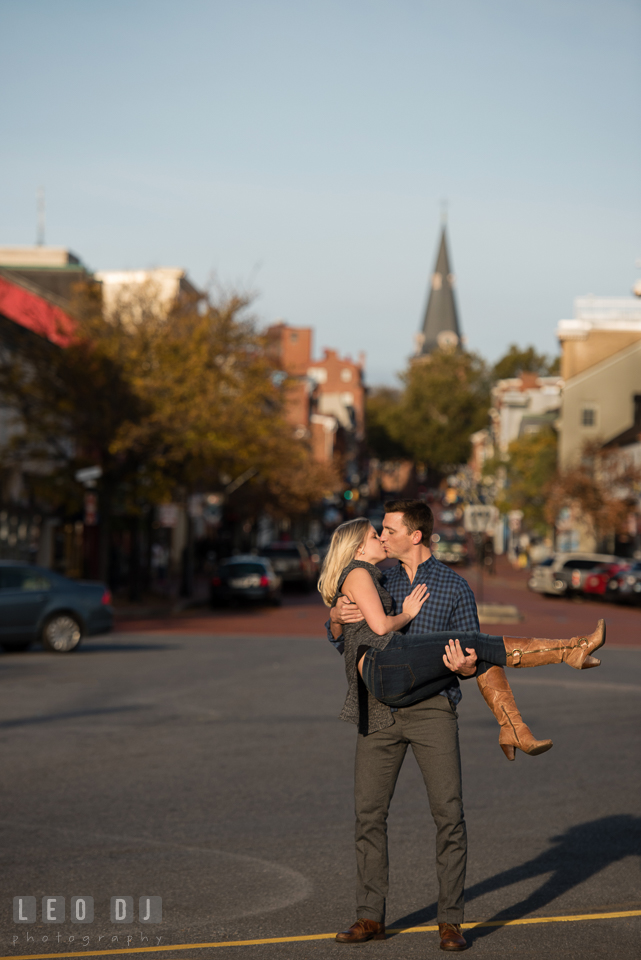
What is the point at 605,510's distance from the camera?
49.7m

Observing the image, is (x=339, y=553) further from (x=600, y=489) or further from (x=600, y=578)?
(x=600, y=489)

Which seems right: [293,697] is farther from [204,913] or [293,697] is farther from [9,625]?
[204,913]

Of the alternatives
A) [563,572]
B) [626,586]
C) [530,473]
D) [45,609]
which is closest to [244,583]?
[626,586]

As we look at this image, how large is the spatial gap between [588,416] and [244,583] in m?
33.8

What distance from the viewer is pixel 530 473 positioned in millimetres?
63688

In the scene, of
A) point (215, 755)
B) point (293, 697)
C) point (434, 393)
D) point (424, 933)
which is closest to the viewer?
point (424, 933)

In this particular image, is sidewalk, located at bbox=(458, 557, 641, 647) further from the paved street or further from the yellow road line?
the yellow road line

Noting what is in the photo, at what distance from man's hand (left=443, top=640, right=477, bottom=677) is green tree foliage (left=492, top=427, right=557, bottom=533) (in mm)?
54324

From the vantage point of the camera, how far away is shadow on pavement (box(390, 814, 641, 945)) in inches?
228

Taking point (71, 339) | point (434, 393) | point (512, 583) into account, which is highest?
point (434, 393)

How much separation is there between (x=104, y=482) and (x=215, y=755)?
22.6m

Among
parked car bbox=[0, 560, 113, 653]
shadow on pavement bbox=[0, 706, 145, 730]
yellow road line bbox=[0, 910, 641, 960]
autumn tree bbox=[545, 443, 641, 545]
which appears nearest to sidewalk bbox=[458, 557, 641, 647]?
autumn tree bbox=[545, 443, 641, 545]

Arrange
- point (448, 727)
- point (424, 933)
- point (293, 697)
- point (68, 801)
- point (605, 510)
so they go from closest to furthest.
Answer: point (448, 727) < point (424, 933) < point (68, 801) < point (293, 697) < point (605, 510)

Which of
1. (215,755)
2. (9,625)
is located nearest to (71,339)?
(9,625)
